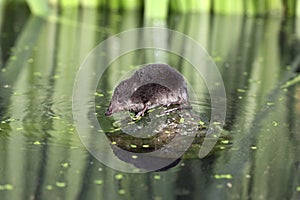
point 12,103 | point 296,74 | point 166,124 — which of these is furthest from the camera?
point 296,74

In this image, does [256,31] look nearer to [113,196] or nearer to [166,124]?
[166,124]

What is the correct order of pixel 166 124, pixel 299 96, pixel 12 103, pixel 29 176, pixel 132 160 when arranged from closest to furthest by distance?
1. pixel 29 176
2. pixel 132 160
3. pixel 166 124
4. pixel 12 103
5. pixel 299 96

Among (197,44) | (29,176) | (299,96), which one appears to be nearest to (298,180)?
(29,176)

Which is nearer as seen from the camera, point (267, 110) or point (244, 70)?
point (267, 110)

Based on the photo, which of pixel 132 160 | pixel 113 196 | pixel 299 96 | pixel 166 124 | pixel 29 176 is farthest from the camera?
pixel 299 96

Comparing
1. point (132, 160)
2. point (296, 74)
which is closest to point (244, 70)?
point (296, 74)

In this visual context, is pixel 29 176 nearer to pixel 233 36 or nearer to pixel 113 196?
pixel 113 196
